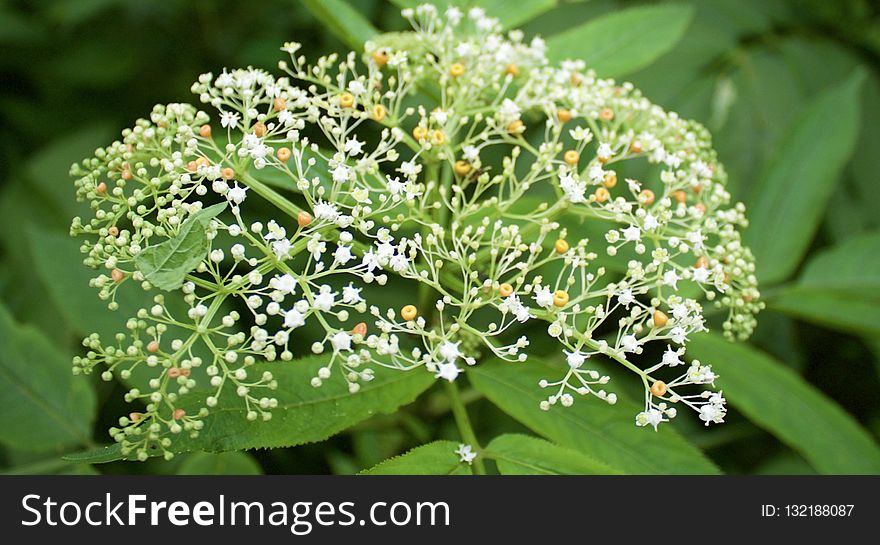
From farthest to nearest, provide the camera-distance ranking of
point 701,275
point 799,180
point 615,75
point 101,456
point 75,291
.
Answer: point 799,180, point 75,291, point 615,75, point 701,275, point 101,456

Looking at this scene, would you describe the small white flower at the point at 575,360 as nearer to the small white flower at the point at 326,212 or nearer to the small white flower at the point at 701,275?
the small white flower at the point at 701,275

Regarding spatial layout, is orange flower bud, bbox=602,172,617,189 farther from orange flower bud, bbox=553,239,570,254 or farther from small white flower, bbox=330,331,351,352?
small white flower, bbox=330,331,351,352

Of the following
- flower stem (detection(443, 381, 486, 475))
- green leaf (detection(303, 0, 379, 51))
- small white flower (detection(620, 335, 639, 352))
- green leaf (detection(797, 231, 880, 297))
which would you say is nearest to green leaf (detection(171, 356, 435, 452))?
flower stem (detection(443, 381, 486, 475))

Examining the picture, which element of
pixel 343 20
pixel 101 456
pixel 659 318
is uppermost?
pixel 343 20

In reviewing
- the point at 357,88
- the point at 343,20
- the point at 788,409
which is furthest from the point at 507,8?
the point at 788,409

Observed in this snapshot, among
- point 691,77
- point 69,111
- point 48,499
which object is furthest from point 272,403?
point 69,111

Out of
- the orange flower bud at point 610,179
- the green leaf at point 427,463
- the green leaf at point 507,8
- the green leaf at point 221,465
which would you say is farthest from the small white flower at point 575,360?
the green leaf at point 507,8

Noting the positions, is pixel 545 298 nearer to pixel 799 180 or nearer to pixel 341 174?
pixel 341 174
